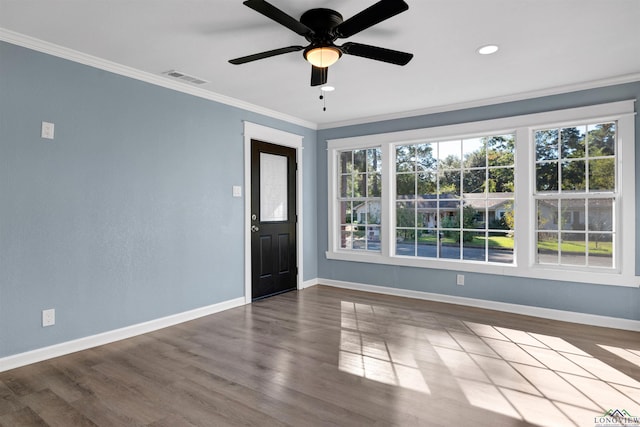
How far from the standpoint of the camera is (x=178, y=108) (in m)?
4.16

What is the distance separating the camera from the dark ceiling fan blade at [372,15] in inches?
82.7

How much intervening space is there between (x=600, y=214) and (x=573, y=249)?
471mm

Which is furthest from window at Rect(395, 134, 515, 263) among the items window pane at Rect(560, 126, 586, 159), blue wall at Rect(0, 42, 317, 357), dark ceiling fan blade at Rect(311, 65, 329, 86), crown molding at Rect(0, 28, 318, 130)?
dark ceiling fan blade at Rect(311, 65, 329, 86)

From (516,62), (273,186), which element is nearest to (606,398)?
(516,62)

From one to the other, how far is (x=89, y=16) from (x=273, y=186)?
10.3ft

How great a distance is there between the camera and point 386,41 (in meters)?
3.08

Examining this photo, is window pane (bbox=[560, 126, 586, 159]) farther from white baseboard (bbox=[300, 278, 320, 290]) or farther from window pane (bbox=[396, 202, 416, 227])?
white baseboard (bbox=[300, 278, 320, 290])

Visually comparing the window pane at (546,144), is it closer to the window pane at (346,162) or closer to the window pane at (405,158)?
the window pane at (405,158)

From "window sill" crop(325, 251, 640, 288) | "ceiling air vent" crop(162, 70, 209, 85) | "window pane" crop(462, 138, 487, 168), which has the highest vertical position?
"ceiling air vent" crop(162, 70, 209, 85)

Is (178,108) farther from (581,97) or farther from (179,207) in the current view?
(581,97)

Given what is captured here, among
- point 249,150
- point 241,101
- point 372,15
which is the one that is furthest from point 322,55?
point 249,150

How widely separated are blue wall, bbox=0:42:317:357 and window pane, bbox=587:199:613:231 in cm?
417

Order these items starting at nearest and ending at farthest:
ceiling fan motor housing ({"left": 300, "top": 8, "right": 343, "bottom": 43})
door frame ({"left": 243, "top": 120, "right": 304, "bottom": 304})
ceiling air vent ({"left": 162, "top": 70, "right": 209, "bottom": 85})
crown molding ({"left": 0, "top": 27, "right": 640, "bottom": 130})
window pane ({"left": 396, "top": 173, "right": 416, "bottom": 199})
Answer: ceiling fan motor housing ({"left": 300, "top": 8, "right": 343, "bottom": 43}) < crown molding ({"left": 0, "top": 27, "right": 640, "bottom": 130}) < ceiling air vent ({"left": 162, "top": 70, "right": 209, "bottom": 85}) < door frame ({"left": 243, "top": 120, "right": 304, "bottom": 304}) < window pane ({"left": 396, "top": 173, "right": 416, "bottom": 199})

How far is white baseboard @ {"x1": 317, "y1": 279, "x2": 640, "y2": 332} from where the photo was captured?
3.94m
